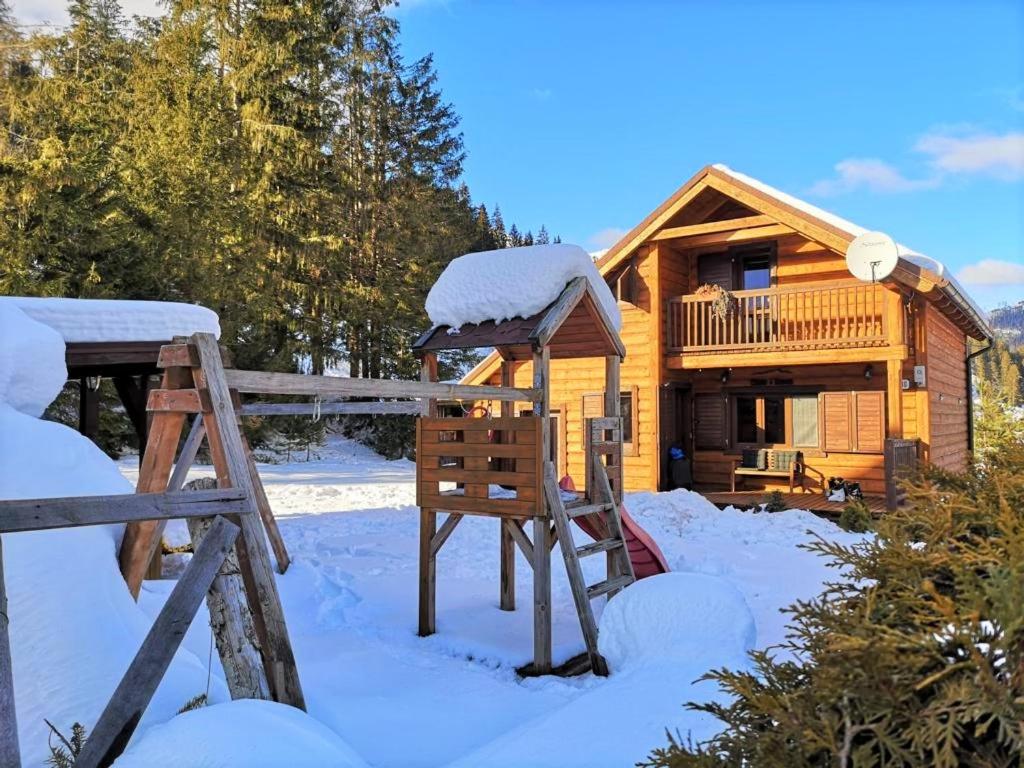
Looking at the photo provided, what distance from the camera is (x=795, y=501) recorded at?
12.4 m

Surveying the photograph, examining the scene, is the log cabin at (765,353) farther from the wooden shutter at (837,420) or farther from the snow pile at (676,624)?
the snow pile at (676,624)

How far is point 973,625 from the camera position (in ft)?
4.54

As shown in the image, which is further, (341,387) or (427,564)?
(427,564)

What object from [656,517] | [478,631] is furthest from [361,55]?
[478,631]

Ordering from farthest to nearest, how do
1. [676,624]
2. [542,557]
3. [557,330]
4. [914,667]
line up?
[557,330], [542,557], [676,624], [914,667]

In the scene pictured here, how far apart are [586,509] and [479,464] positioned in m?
1.06

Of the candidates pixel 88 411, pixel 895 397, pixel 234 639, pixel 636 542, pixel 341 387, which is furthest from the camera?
pixel 895 397

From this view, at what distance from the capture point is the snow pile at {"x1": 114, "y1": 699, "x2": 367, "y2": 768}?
255 centimetres

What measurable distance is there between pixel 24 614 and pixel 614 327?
17.4 ft

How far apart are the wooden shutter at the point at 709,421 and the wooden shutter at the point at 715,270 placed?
7.96 ft

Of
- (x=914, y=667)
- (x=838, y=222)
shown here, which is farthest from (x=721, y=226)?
(x=914, y=667)

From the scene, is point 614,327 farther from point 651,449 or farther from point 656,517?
point 651,449

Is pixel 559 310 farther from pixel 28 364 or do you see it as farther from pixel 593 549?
pixel 28 364

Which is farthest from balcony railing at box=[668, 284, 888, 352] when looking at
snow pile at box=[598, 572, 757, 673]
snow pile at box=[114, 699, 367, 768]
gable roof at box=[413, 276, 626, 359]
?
snow pile at box=[114, 699, 367, 768]
